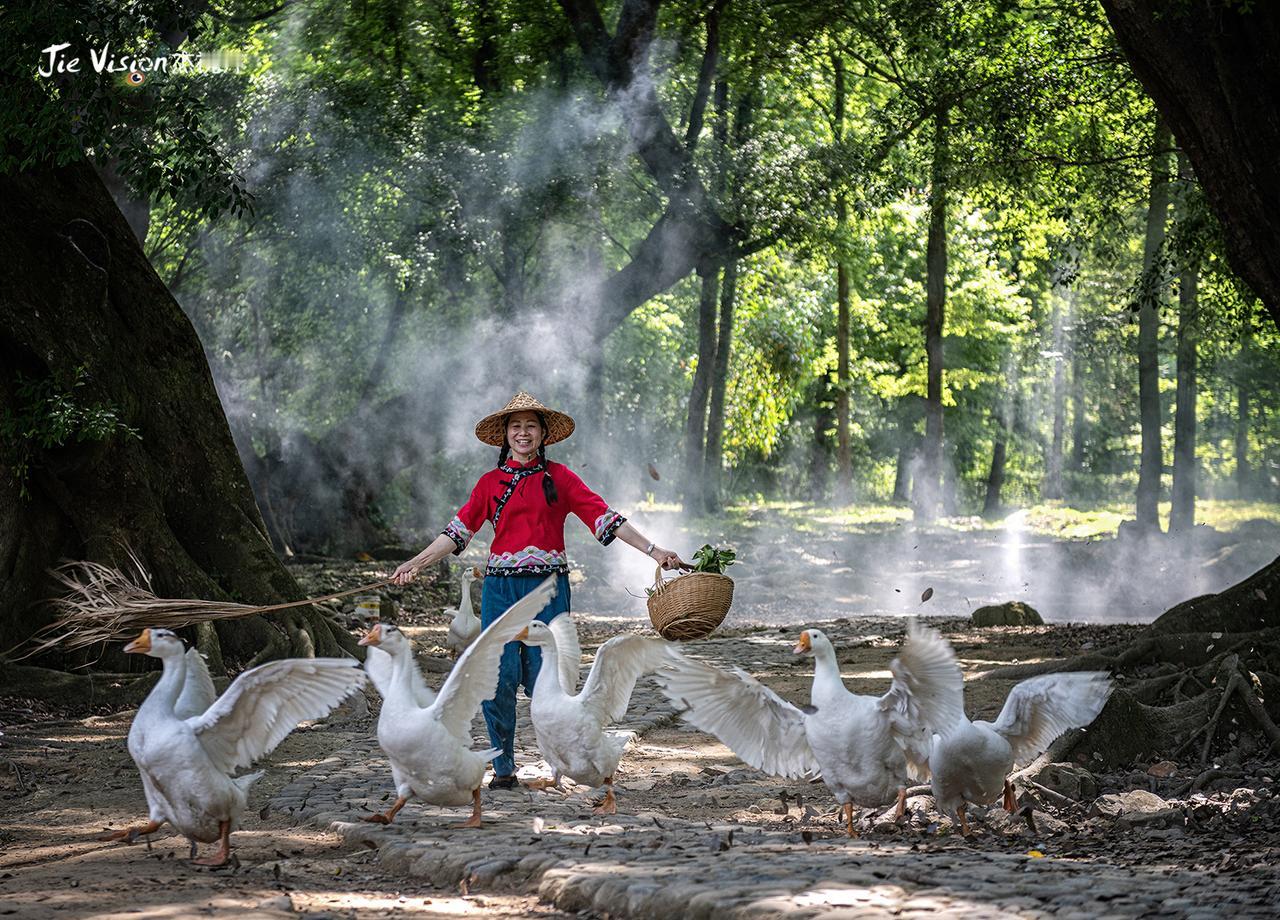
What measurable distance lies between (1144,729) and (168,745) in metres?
5.50

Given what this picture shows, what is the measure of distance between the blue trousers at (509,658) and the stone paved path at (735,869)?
1.27 feet

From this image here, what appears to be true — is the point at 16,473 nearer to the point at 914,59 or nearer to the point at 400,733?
the point at 400,733

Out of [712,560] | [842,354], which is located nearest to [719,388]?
[842,354]

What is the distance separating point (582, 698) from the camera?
20.7 feet

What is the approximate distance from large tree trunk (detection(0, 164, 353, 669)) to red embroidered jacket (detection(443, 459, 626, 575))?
12.7 ft

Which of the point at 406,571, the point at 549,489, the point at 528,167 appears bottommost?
→ the point at 406,571

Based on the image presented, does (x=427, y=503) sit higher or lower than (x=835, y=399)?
lower

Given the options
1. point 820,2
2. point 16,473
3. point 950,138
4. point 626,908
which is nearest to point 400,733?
point 626,908

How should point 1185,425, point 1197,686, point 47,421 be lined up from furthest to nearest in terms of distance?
point 1185,425, point 47,421, point 1197,686

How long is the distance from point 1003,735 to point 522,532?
8.53 feet

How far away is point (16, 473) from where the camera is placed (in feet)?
32.4

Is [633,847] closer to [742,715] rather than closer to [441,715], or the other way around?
[441,715]

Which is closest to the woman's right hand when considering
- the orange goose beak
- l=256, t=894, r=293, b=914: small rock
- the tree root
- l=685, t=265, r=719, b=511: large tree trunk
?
the orange goose beak

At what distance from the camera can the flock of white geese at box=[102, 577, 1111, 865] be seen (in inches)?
222
